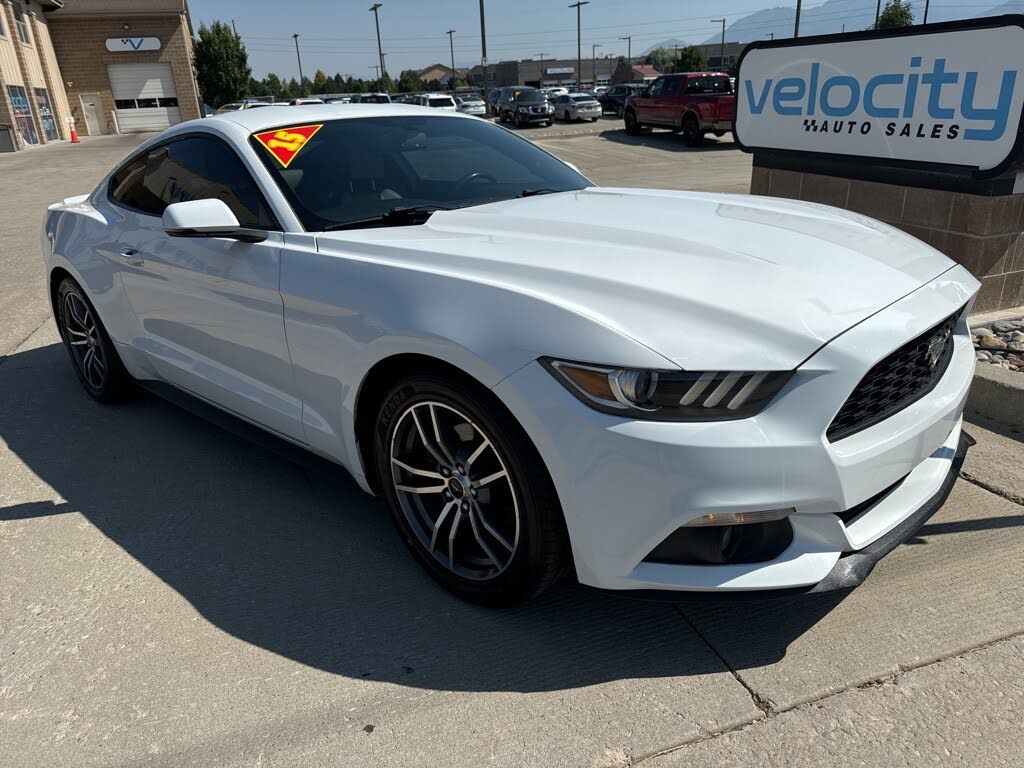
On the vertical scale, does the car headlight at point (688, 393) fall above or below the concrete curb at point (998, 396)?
above

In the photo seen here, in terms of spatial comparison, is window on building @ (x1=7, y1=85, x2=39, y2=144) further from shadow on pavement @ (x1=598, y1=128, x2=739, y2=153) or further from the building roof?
shadow on pavement @ (x1=598, y1=128, x2=739, y2=153)

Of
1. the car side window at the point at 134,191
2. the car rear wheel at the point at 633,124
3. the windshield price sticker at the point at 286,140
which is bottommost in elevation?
A: the car rear wheel at the point at 633,124

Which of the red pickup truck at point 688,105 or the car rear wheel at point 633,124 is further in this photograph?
the car rear wheel at point 633,124

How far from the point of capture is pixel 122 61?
159 ft

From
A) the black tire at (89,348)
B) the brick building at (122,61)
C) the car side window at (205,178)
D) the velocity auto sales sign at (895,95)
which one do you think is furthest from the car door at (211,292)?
the brick building at (122,61)

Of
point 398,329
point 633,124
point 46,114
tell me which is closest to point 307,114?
point 398,329

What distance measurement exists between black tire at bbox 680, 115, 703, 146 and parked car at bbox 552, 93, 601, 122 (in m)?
11.0

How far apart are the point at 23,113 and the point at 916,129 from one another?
135ft

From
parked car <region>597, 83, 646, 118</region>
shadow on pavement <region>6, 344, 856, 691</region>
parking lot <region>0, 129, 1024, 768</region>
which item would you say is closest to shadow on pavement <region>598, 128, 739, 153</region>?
parked car <region>597, 83, 646, 118</region>

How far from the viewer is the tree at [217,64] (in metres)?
59.4

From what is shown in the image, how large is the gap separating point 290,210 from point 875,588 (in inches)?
97.4

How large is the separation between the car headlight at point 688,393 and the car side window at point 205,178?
1681mm

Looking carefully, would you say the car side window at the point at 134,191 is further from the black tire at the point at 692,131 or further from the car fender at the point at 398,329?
the black tire at the point at 692,131

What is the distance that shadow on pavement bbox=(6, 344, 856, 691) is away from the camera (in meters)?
2.46
